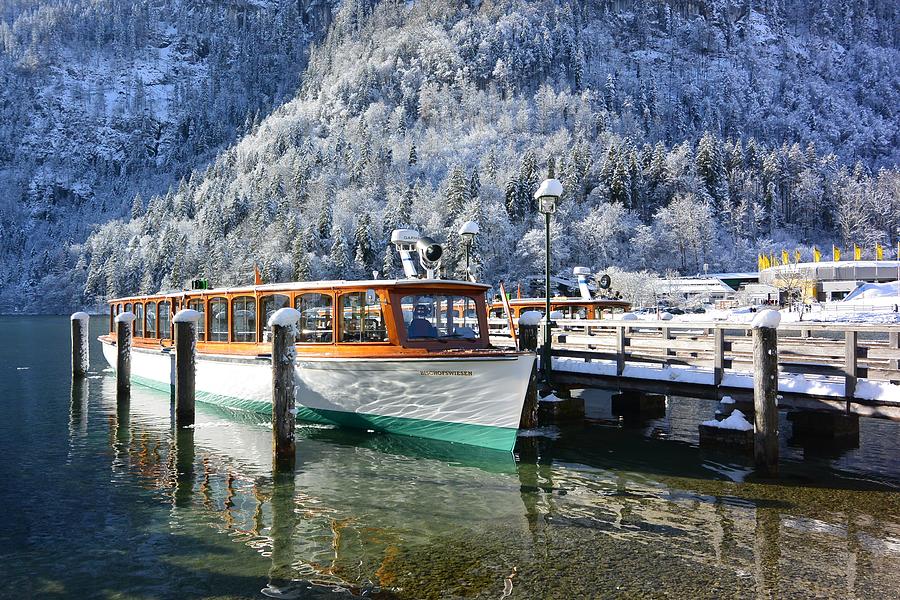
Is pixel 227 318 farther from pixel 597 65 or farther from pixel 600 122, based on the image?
pixel 597 65

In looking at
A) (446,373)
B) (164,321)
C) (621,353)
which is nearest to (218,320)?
(164,321)

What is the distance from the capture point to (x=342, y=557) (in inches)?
333

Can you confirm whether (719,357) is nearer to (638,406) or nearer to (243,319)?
(638,406)

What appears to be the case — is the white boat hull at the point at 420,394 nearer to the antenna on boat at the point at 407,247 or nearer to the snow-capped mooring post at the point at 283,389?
the snow-capped mooring post at the point at 283,389

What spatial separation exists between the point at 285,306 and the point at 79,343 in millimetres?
14634

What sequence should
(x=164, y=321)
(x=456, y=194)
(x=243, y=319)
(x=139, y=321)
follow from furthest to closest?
(x=456, y=194), (x=139, y=321), (x=164, y=321), (x=243, y=319)

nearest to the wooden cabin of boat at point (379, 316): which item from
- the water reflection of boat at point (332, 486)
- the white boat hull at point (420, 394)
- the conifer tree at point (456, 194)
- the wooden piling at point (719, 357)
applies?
the white boat hull at point (420, 394)

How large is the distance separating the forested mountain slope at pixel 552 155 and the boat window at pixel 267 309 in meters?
67.2

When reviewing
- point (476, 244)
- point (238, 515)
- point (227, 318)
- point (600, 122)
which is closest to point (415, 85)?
point (600, 122)

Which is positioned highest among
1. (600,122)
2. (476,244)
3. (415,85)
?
(415,85)

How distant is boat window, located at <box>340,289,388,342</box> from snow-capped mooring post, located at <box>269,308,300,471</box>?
2918 mm

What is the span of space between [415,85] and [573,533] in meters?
164

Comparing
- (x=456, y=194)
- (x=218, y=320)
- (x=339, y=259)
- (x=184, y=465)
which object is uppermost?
(x=456, y=194)

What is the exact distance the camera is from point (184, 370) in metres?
17.2
